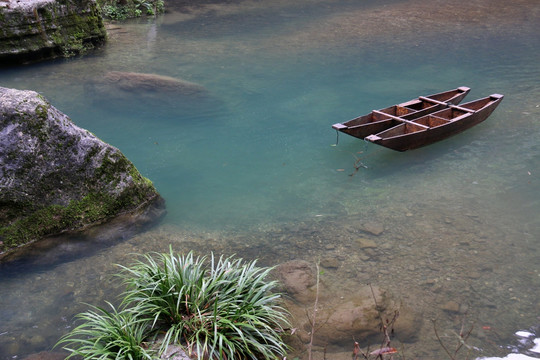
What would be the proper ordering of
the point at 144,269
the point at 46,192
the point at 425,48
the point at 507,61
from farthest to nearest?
the point at 425,48 < the point at 507,61 < the point at 46,192 < the point at 144,269

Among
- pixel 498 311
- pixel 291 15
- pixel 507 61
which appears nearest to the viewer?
pixel 498 311

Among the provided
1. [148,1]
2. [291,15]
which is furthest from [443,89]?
[148,1]

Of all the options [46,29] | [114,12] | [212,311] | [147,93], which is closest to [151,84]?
[147,93]

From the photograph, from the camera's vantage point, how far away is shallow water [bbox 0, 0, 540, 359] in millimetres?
4586

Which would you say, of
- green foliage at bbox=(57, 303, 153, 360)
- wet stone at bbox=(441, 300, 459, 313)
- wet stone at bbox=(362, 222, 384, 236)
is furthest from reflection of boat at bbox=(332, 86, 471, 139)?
green foliage at bbox=(57, 303, 153, 360)

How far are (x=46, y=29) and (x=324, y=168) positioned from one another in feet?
26.2

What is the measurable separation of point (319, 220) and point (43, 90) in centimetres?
676

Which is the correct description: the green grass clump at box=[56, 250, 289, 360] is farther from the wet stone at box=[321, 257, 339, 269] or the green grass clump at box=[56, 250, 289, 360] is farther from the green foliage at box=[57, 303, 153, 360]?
the wet stone at box=[321, 257, 339, 269]

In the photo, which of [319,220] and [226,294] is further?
[319,220]

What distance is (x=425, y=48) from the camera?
39.1 ft

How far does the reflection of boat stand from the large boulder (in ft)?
10.2

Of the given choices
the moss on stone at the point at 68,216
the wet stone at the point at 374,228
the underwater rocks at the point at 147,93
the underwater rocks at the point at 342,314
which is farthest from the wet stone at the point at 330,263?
the underwater rocks at the point at 147,93

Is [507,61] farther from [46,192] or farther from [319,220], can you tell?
[46,192]

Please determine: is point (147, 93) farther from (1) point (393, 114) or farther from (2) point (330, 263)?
(2) point (330, 263)
